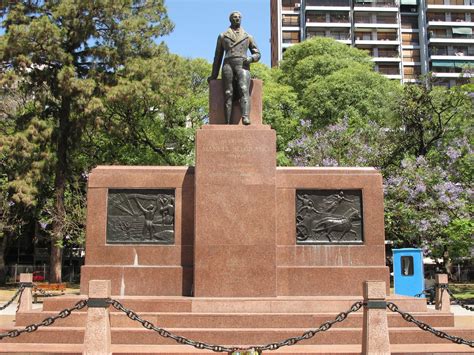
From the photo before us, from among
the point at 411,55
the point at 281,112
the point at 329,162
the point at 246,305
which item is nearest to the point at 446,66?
the point at 411,55

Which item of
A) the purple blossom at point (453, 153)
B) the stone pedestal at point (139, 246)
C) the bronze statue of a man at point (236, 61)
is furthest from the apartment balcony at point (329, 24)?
the stone pedestal at point (139, 246)

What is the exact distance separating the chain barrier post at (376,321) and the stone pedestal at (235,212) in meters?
4.33

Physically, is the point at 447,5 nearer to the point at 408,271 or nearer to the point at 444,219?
the point at 444,219

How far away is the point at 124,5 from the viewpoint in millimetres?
31141

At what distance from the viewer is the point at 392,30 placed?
77.9 m

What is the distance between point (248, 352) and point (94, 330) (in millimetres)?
2315

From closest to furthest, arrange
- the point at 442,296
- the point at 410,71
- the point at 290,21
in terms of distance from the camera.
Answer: the point at 442,296, the point at 410,71, the point at 290,21

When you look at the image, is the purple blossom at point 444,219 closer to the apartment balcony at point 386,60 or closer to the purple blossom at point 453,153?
the purple blossom at point 453,153

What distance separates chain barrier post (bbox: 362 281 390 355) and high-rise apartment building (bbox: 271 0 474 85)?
70247 mm

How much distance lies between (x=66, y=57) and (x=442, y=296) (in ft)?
72.7

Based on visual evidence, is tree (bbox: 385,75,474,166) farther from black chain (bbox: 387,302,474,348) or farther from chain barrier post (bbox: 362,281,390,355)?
chain barrier post (bbox: 362,281,390,355)

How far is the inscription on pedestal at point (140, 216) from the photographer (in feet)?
44.3

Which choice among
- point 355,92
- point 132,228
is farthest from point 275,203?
point 355,92

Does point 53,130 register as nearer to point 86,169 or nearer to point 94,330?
point 86,169
